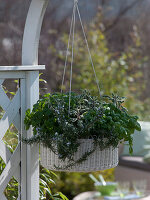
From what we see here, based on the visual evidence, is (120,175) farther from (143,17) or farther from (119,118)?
(119,118)

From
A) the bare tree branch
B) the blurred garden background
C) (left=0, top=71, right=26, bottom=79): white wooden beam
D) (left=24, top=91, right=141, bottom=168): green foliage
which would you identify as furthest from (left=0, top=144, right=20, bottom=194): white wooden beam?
the bare tree branch

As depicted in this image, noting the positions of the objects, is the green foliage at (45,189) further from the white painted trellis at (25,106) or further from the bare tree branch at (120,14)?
the bare tree branch at (120,14)

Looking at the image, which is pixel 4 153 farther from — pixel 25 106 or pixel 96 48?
pixel 96 48

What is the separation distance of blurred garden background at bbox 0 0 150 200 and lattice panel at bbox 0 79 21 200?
5.06 ft

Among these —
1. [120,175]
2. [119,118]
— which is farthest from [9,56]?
[119,118]

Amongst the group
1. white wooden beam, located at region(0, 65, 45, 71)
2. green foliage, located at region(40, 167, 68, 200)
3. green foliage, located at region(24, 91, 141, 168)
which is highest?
white wooden beam, located at region(0, 65, 45, 71)

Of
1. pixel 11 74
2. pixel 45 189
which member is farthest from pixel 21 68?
pixel 45 189

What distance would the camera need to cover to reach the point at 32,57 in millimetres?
1545

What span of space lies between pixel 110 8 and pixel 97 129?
3.88m

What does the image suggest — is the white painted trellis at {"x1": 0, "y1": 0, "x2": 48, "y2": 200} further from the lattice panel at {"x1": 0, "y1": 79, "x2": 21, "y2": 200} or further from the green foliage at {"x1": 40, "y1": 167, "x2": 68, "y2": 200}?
the green foliage at {"x1": 40, "y1": 167, "x2": 68, "y2": 200}

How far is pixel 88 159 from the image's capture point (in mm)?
1406

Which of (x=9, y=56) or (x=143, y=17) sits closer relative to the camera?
(x=9, y=56)

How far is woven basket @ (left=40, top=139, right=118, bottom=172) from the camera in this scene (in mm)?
1399

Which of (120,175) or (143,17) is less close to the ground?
(143,17)
